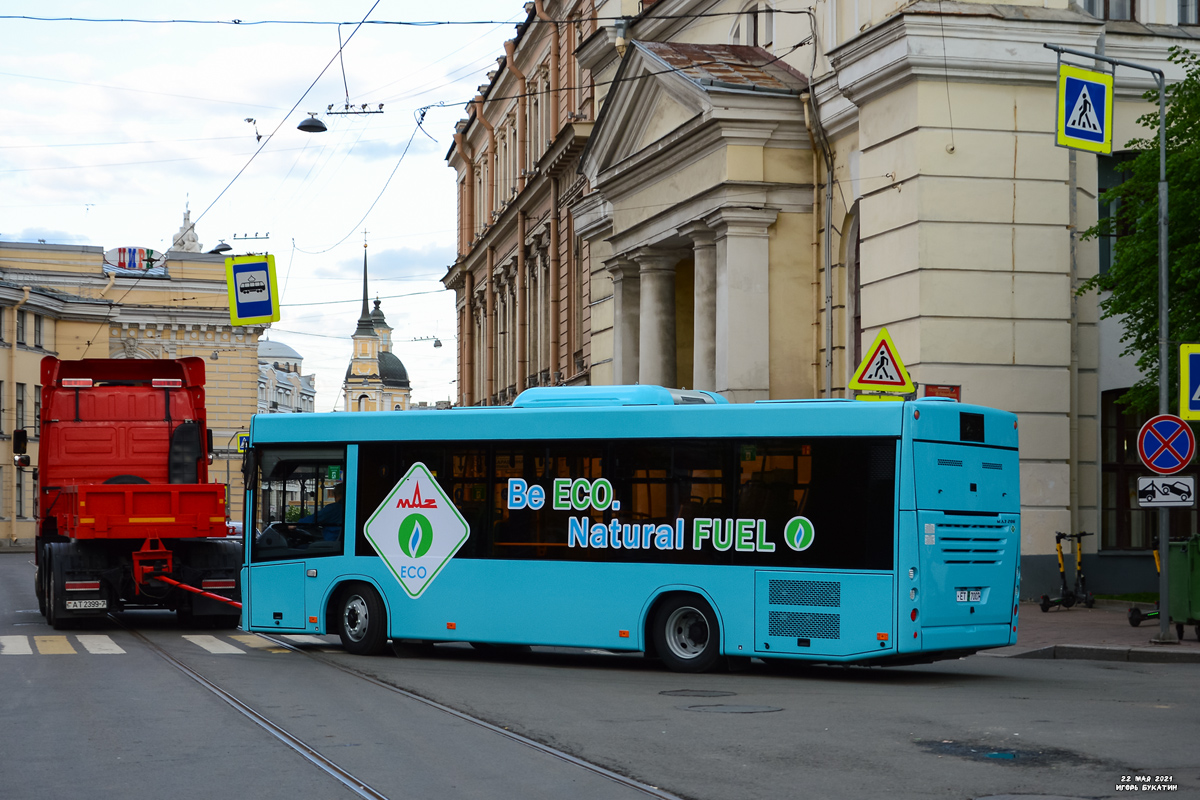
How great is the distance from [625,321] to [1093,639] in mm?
16295

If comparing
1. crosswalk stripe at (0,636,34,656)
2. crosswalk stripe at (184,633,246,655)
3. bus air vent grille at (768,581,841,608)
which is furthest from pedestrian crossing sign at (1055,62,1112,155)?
crosswalk stripe at (0,636,34,656)

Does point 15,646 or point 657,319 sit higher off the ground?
point 657,319

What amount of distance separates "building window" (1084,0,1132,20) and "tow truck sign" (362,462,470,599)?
45.8 ft

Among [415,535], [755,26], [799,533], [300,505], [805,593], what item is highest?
[755,26]

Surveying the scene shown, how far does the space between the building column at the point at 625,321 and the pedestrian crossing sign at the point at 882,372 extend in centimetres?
1374

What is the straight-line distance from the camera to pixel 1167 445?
16.8m

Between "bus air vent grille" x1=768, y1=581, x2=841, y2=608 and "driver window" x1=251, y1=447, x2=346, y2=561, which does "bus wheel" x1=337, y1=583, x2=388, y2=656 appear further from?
"bus air vent grille" x1=768, y1=581, x2=841, y2=608

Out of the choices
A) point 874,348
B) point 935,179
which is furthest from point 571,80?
point 874,348

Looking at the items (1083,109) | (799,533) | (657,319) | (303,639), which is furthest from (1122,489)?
(303,639)

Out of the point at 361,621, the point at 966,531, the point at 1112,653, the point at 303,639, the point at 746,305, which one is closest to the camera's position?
the point at 966,531

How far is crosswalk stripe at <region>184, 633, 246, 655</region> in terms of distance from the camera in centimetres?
1683

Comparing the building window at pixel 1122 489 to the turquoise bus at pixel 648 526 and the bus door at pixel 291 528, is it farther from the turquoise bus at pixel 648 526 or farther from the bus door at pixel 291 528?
the bus door at pixel 291 528

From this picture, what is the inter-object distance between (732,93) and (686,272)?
258 inches

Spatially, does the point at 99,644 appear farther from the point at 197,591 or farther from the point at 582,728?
the point at 582,728
